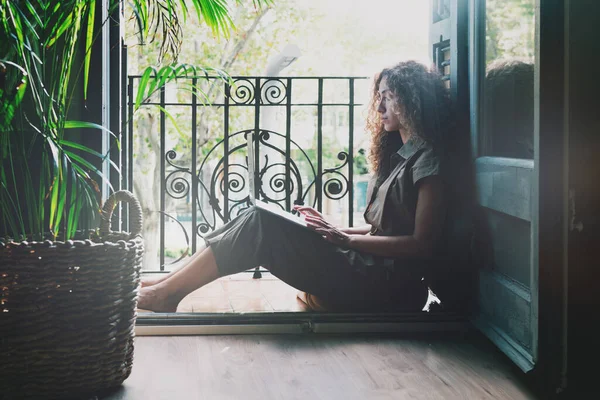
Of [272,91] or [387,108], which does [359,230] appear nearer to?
[387,108]

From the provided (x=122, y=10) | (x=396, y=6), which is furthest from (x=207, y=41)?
(x=122, y=10)

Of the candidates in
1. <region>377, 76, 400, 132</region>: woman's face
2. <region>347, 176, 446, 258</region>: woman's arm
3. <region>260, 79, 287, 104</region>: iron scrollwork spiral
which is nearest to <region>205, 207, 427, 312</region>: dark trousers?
<region>347, 176, 446, 258</region>: woman's arm

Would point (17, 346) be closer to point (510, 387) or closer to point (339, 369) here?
point (339, 369)

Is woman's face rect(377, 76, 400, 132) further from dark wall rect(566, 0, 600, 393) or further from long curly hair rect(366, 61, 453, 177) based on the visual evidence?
dark wall rect(566, 0, 600, 393)

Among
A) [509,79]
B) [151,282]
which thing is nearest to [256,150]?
[151,282]

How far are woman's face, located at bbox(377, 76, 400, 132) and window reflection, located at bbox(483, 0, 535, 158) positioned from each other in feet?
1.07

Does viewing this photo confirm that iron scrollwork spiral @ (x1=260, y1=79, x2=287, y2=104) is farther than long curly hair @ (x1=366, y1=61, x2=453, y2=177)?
Yes

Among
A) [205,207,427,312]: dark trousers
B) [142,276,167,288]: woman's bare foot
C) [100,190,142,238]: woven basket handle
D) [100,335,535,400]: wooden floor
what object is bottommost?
[100,335,535,400]: wooden floor

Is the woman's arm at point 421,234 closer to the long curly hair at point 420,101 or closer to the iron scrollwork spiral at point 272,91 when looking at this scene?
the long curly hair at point 420,101

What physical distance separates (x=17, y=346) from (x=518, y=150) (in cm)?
150

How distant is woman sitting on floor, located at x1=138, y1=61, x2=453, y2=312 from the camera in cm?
229

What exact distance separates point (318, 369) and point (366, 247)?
0.54 meters

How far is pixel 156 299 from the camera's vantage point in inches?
92.8

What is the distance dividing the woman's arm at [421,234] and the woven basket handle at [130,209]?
73 centimetres
